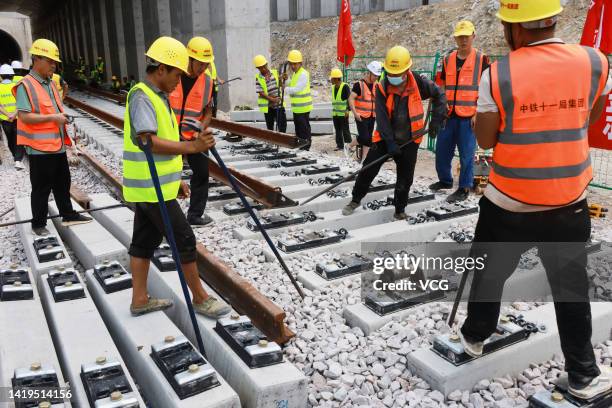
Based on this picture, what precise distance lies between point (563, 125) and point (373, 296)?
1876mm

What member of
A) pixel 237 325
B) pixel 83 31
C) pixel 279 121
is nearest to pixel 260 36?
pixel 279 121

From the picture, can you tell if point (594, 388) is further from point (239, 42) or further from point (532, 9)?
point (239, 42)

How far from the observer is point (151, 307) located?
363 cm

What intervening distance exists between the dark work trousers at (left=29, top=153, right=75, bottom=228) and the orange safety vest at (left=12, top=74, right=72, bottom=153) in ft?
0.40

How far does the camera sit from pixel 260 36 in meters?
18.2

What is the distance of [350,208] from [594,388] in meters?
3.69

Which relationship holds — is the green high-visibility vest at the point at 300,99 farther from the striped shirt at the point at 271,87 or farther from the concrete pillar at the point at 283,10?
the concrete pillar at the point at 283,10

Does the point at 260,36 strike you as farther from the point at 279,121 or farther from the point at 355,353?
the point at 355,353

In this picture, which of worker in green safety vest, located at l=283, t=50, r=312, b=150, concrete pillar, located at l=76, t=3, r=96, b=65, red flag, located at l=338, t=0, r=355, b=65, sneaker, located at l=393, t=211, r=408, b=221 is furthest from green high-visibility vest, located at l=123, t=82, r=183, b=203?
concrete pillar, located at l=76, t=3, r=96, b=65

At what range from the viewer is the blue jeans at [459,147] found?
6.59m

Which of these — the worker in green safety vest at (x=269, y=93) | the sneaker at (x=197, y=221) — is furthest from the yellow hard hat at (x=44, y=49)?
the worker in green safety vest at (x=269, y=93)

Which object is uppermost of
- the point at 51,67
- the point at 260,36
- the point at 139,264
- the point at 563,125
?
the point at 260,36

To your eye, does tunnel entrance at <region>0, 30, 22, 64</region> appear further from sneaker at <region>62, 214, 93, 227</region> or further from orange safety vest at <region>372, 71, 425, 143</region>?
orange safety vest at <region>372, 71, 425, 143</region>

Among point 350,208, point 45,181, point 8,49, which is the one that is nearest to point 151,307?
point 45,181
